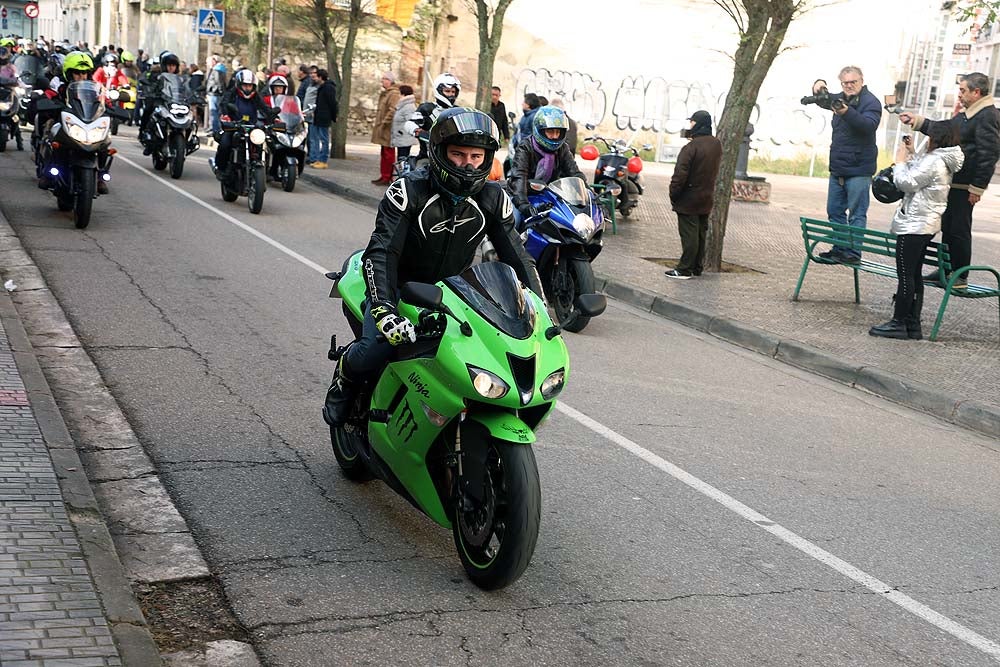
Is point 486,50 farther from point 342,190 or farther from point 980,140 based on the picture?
point 980,140

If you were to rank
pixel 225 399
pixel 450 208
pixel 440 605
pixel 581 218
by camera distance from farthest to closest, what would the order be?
pixel 581 218, pixel 225 399, pixel 450 208, pixel 440 605

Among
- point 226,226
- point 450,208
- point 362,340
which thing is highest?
point 450,208

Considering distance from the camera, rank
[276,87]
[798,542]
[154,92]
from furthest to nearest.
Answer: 1. [154,92]
2. [276,87]
3. [798,542]

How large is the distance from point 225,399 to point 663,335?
4652 millimetres

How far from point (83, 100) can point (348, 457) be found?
863cm

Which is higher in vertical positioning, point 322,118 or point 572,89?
point 572,89

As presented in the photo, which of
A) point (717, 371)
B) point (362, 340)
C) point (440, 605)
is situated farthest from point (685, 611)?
point (717, 371)

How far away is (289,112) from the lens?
19.7 meters

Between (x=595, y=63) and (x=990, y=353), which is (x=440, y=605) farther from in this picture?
(x=595, y=63)

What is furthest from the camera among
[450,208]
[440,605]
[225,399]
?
[225,399]

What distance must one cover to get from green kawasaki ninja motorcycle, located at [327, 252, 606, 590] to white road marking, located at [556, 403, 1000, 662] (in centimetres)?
156

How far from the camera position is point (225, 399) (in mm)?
7156

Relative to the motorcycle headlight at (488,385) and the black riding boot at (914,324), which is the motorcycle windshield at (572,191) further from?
the motorcycle headlight at (488,385)

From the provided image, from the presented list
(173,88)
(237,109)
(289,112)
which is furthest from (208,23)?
(237,109)
